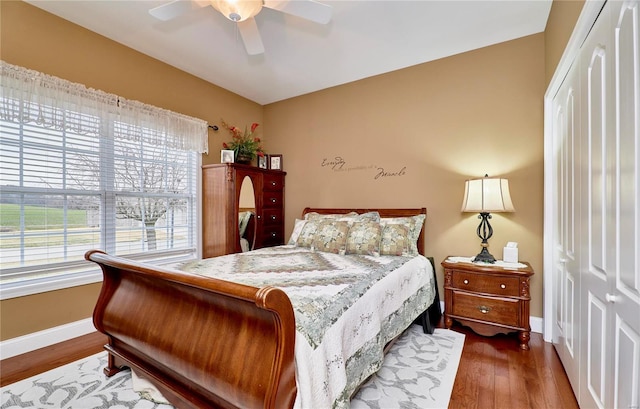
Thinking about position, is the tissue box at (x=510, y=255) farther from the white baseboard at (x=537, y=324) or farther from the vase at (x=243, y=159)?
the vase at (x=243, y=159)

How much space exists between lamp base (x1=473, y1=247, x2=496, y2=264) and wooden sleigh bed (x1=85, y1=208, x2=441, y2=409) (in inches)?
88.6

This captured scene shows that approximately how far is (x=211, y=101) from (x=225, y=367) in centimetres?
345

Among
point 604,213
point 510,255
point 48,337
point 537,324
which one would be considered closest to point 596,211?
point 604,213

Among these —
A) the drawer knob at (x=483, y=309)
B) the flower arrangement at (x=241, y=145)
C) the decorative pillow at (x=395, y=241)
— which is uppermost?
the flower arrangement at (x=241, y=145)

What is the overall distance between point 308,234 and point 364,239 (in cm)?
63

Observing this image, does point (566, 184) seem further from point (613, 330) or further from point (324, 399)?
point (324, 399)

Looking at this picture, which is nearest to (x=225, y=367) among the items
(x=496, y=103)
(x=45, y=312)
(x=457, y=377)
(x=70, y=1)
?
(x=457, y=377)

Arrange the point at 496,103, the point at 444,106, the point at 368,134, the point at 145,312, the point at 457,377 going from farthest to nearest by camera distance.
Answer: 1. the point at 368,134
2. the point at 444,106
3. the point at 496,103
4. the point at 457,377
5. the point at 145,312

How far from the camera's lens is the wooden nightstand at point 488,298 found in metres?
2.44

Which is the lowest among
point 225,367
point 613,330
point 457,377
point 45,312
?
point 457,377

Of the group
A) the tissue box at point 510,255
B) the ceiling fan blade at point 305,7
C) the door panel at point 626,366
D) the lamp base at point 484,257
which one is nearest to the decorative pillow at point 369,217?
the lamp base at point 484,257

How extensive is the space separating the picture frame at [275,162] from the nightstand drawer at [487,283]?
275 centimetres

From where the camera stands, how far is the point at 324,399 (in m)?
1.23

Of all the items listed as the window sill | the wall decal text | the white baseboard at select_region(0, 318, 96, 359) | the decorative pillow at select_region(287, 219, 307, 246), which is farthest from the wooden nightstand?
the white baseboard at select_region(0, 318, 96, 359)
